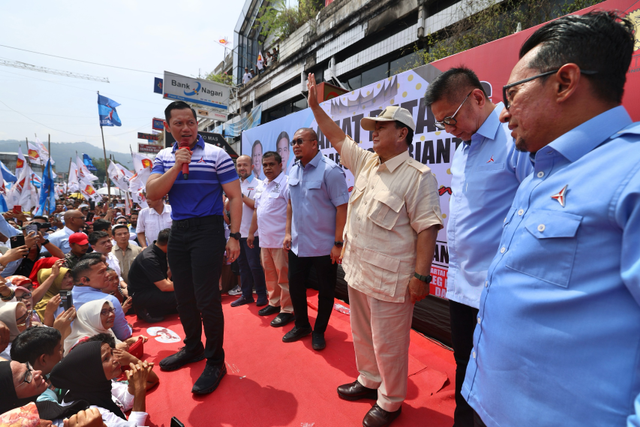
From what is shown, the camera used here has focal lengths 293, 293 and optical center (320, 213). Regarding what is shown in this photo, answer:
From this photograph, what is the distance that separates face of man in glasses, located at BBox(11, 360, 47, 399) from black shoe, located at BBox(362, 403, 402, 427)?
1.90m

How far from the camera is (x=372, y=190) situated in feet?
6.19

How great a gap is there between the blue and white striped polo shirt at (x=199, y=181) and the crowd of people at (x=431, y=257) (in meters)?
0.01

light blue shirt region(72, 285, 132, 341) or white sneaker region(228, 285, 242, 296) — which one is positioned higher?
light blue shirt region(72, 285, 132, 341)

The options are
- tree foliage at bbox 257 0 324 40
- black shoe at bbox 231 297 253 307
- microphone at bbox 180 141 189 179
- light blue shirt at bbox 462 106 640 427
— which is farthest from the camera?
tree foliage at bbox 257 0 324 40

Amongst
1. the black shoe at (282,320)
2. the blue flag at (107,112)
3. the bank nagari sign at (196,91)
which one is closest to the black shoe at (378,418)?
the black shoe at (282,320)

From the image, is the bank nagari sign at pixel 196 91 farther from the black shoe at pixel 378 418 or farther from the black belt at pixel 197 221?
the black shoe at pixel 378 418

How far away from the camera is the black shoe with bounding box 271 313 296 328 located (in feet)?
11.0

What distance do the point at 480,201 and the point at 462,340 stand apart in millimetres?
820

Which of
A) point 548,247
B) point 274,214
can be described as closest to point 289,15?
point 274,214

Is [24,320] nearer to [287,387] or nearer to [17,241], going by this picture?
[17,241]

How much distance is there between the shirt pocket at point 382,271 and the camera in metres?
1.75

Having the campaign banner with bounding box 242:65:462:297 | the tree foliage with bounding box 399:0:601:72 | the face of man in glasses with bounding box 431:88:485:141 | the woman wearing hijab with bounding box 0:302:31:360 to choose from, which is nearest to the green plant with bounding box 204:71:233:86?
the tree foliage with bounding box 399:0:601:72

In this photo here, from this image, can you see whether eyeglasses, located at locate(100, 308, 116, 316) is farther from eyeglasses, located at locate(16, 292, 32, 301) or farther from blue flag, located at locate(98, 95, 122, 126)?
blue flag, located at locate(98, 95, 122, 126)

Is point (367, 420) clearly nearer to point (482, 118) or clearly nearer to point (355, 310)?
point (355, 310)
